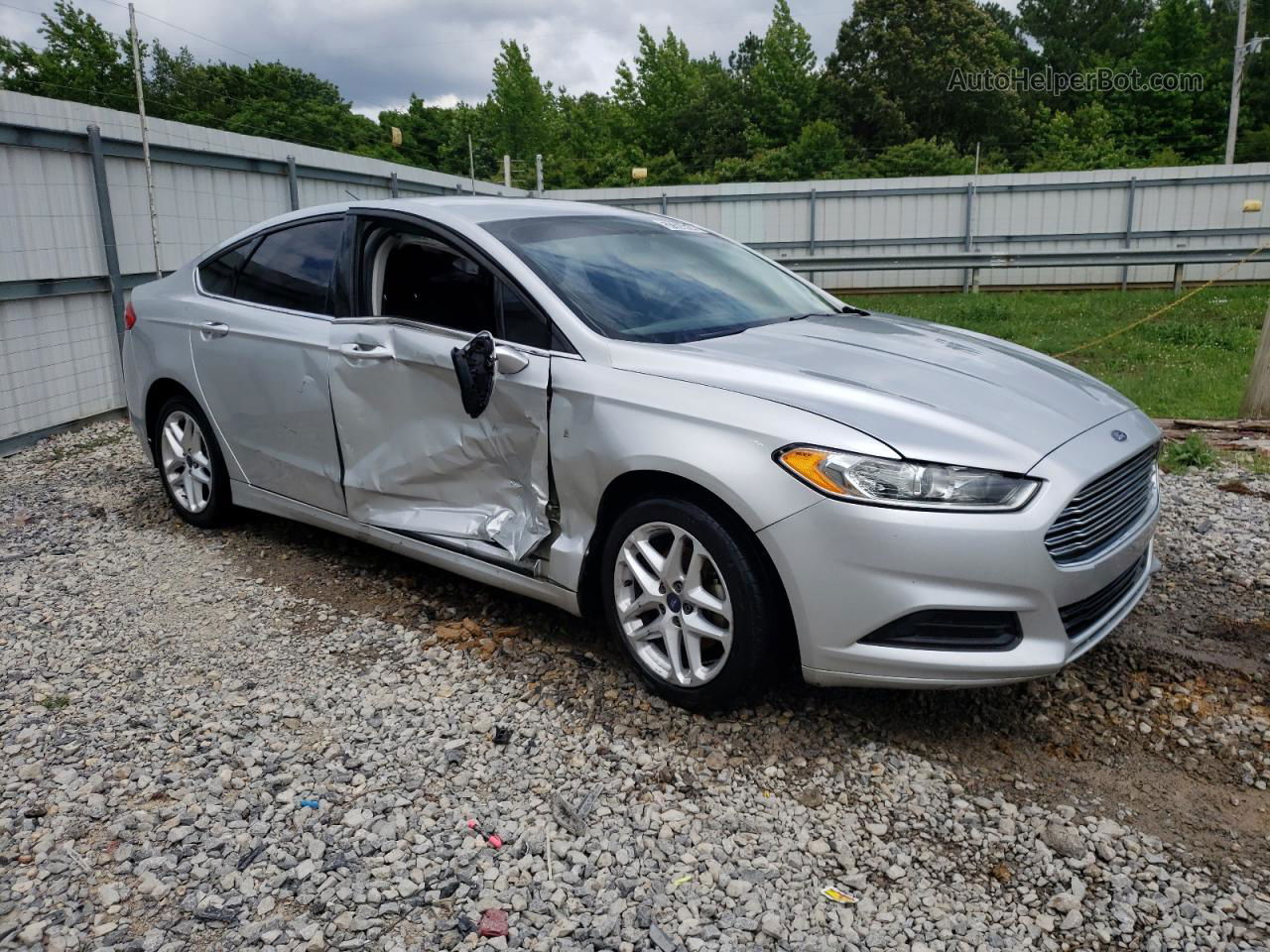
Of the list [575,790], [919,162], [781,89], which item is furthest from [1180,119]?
[575,790]

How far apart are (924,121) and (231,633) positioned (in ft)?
155

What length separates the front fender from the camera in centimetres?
298

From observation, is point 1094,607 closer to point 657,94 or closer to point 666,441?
point 666,441

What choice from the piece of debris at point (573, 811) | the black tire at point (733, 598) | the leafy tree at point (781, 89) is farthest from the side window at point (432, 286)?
the leafy tree at point (781, 89)

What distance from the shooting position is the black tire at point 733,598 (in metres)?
3.07

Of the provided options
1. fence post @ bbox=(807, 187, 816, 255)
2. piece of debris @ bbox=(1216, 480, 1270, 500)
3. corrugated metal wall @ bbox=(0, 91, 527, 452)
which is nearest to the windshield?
piece of debris @ bbox=(1216, 480, 1270, 500)

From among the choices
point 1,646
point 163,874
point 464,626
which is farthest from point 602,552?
point 1,646

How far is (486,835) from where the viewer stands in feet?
9.31

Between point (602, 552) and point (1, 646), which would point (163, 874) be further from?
point (1, 646)

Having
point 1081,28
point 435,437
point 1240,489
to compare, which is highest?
point 1081,28

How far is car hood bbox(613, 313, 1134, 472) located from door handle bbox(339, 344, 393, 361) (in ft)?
3.70

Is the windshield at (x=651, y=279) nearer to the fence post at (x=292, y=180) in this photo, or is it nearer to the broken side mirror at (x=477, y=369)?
the broken side mirror at (x=477, y=369)

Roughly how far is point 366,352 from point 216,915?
2260 millimetres

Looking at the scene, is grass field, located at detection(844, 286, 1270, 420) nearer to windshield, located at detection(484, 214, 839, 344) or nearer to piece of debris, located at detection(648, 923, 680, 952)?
windshield, located at detection(484, 214, 839, 344)
